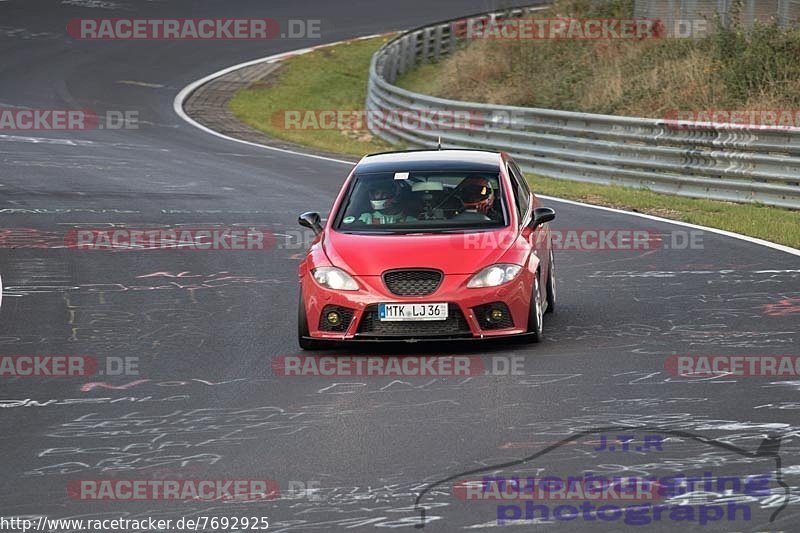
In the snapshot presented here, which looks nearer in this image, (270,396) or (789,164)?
(270,396)

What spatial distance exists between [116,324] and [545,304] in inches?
149

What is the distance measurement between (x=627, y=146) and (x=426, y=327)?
42.2 ft

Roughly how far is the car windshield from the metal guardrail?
29.0 ft

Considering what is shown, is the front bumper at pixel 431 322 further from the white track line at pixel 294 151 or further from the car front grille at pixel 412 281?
the white track line at pixel 294 151

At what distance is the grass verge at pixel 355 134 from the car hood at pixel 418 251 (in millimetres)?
6329

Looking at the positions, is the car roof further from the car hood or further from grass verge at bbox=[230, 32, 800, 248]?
grass verge at bbox=[230, 32, 800, 248]

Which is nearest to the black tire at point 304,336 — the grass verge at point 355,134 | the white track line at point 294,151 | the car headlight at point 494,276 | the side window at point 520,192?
the car headlight at point 494,276

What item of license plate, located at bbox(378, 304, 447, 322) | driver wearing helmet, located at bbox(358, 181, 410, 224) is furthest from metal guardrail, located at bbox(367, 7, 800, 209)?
license plate, located at bbox(378, 304, 447, 322)

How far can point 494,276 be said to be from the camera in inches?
446

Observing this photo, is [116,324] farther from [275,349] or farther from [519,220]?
[519,220]

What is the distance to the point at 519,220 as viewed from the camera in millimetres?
12258

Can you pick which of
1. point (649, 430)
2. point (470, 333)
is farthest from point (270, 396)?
point (649, 430)

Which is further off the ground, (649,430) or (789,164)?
(649,430)

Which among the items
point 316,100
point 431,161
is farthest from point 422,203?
point 316,100
